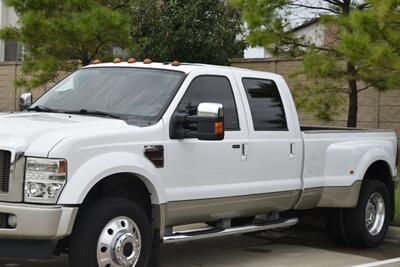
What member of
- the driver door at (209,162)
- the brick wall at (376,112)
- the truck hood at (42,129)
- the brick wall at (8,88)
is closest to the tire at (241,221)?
the driver door at (209,162)

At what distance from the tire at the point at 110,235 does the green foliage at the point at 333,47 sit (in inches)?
242

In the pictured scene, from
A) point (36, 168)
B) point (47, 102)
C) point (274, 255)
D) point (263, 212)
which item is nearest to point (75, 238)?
point (36, 168)

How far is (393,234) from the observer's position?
29.5 feet

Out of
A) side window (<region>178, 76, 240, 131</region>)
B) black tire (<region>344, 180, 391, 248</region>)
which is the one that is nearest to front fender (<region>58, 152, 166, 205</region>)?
side window (<region>178, 76, 240, 131</region>)

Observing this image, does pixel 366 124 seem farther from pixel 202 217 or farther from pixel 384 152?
pixel 202 217

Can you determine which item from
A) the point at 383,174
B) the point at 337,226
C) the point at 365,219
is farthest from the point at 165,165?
the point at 383,174

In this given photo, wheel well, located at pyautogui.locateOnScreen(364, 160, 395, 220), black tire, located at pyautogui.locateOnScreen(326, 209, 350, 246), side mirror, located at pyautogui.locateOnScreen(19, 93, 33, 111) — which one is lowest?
black tire, located at pyautogui.locateOnScreen(326, 209, 350, 246)

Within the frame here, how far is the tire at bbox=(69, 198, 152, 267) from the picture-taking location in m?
5.28

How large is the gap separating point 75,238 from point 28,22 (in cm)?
1104

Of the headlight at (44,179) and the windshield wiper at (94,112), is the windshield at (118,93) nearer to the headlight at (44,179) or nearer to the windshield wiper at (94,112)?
the windshield wiper at (94,112)

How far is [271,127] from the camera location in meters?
7.15

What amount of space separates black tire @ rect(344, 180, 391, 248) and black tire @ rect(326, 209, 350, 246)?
2.2 inches

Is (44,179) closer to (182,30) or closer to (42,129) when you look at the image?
(42,129)

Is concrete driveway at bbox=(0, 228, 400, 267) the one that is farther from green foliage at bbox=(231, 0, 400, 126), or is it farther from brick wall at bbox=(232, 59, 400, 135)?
brick wall at bbox=(232, 59, 400, 135)
